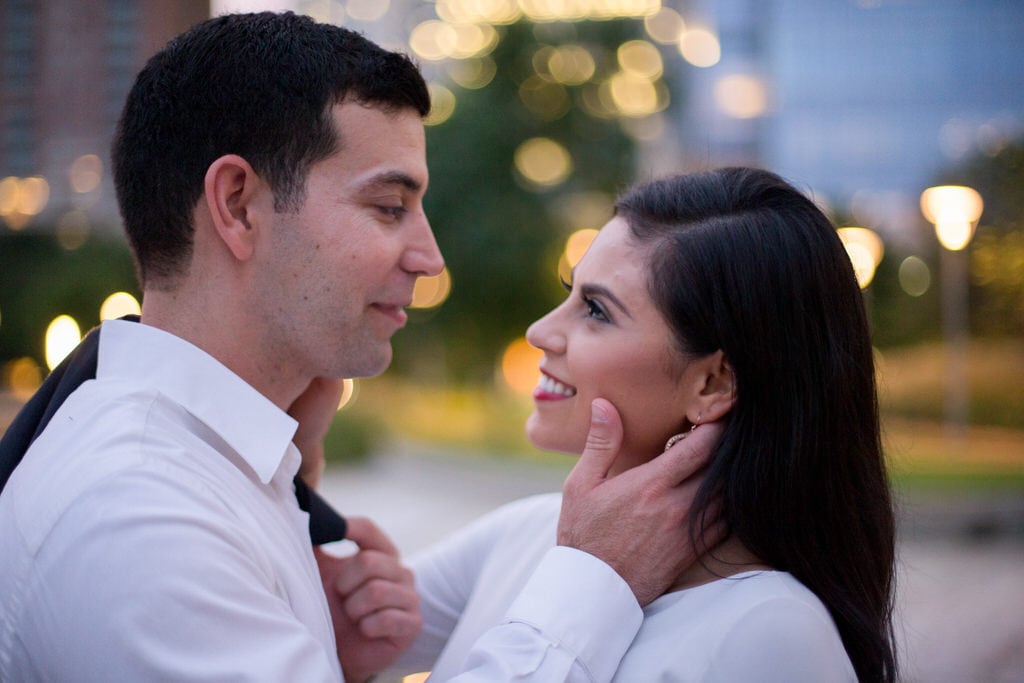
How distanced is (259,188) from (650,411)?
930 mm

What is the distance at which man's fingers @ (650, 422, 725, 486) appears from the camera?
176 centimetres

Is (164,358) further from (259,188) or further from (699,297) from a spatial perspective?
(699,297)

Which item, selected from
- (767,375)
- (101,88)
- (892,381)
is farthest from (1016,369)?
(767,375)

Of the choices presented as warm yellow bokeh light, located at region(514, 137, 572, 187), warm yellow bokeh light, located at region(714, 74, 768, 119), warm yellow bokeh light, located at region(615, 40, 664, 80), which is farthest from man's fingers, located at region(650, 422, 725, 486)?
warm yellow bokeh light, located at region(714, 74, 768, 119)

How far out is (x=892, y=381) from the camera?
19.2m

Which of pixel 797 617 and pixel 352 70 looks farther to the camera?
pixel 352 70

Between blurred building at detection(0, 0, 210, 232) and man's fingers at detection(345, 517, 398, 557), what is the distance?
30.3 feet

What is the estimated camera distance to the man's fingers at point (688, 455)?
1.76 metres

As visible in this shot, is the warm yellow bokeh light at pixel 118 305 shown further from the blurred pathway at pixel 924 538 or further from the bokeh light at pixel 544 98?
the bokeh light at pixel 544 98

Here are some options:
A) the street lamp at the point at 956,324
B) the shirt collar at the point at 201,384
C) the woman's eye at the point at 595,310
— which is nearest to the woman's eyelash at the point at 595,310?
the woman's eye at the point at 595,310

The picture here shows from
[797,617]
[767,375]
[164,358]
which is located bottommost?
[797,617]

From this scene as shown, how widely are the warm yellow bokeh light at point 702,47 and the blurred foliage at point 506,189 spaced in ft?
48.1

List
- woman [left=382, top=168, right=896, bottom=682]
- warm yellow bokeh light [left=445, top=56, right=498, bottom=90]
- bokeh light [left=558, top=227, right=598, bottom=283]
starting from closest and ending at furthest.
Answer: woman [left=382, top=168, right=896, bottom=682], bokeh light [left=558, top=227, right=598, bottom=283], warm yellow bokeh light [left=445, top=56, right=498, bottom=90]

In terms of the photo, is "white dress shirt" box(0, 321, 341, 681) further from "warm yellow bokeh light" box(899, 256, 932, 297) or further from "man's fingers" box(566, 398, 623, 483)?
"warm yellow bokeh light" box(899, 256, 932, 297)
